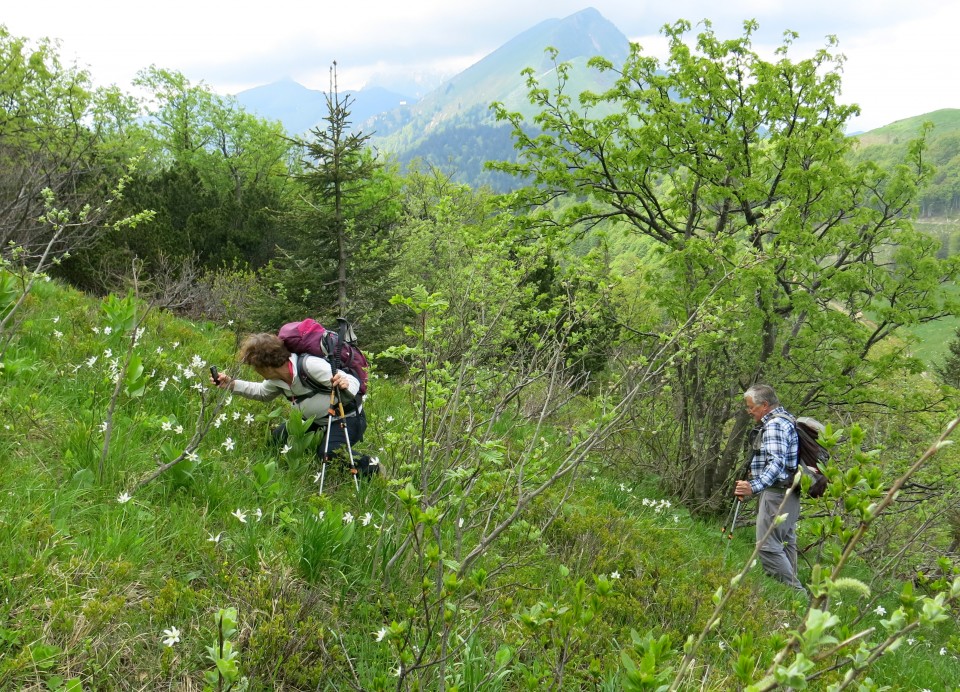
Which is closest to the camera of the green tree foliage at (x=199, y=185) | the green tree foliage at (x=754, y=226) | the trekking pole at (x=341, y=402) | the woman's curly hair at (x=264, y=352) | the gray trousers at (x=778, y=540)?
the trekking pole at (x=341, y=402)

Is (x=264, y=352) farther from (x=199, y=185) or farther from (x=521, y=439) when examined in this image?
(x=199, y=185)

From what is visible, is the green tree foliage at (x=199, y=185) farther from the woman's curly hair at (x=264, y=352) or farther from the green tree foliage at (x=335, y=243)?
the woman's curly hair at (x=264, y=352)

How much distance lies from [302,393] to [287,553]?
1.75m

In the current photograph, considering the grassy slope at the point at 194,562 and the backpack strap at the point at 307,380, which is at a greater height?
the backpack strap at the point at 307,380

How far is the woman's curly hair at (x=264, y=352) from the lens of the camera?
169 inches

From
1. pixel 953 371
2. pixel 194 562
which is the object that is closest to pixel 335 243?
pixel 194 562

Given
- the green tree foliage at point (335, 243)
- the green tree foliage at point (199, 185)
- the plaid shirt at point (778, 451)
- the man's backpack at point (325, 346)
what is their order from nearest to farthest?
the man's backpack at point (325, 346)
the plaid shirt at point (778, 451)
the green tree foliage at point (335, 243)
the green tree foliage at point (199, 185)

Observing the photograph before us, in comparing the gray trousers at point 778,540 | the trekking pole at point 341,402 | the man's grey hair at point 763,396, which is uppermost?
the trekking pole at point 341,402

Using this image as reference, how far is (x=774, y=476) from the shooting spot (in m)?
5.64

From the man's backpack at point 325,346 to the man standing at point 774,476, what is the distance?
4191 millimetres

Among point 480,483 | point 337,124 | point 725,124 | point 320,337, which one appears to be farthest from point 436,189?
point 480,483

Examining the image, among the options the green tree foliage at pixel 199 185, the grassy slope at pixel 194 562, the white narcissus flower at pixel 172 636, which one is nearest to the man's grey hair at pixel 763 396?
the grassy slope at pixel 194 562

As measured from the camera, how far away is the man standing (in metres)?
5.70

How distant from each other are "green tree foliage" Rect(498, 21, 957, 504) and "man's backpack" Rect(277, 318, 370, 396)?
4353 millimetres
